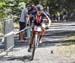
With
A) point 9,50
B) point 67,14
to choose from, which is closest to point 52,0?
point 67,14

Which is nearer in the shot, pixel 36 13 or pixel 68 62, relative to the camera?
pixel 68 62

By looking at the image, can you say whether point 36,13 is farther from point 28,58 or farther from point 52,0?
point 52,0

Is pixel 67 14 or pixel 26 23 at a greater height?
pixel 26 23

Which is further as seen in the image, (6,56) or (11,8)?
(11,8)

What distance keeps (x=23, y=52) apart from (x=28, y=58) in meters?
1.84

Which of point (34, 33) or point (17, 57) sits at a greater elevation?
point (34, 33)

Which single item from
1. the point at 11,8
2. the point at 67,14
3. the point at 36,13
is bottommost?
the point at 67,14

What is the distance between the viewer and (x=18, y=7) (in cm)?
3978

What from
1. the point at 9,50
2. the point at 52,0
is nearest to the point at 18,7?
the point at 9,50

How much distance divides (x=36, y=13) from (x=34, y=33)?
2.23 feet

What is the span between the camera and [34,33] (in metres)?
13.3

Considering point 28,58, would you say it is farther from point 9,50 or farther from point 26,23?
point 26,23

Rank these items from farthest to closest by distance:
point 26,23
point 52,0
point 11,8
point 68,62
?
point 52,0 → point 11,8 → point 26,23 → point 68,62

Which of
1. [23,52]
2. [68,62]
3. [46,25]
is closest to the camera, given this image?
[68,62]
